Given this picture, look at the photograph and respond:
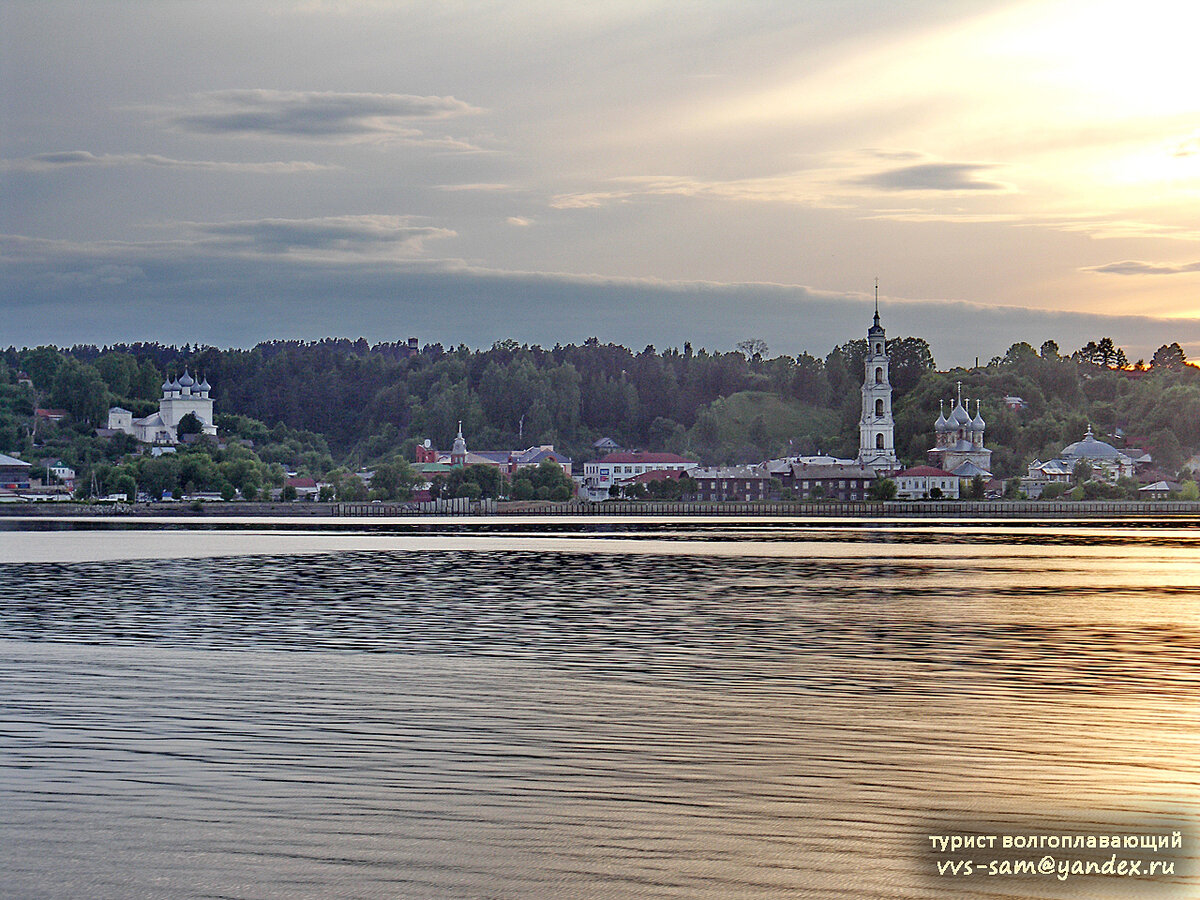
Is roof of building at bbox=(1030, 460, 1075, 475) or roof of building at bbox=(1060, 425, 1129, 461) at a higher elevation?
roof of building at bbox=(1060, 425, 1129, 461)

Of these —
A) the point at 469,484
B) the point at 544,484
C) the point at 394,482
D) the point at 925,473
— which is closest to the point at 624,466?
the point at 544,484

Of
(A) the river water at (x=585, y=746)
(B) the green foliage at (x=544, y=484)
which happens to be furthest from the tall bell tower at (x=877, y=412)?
(A) the river water at (x=585, y=746)

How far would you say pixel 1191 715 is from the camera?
1527cm

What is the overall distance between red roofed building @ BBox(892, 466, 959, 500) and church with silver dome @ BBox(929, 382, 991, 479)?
3.71m

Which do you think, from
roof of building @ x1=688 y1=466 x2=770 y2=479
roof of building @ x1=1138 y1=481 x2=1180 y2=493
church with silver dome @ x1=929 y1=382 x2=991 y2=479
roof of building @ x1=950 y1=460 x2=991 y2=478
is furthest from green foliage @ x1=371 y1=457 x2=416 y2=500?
roof of building @ x1=1138 y1=481 x2=1180 y2=493

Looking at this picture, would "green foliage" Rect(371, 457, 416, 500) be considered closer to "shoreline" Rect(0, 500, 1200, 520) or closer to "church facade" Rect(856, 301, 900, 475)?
"shoreline" Rect(0, 500, 1200, 520)

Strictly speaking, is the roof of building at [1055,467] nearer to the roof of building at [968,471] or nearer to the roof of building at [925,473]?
the roof of building at [968,471]

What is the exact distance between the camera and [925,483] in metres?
150

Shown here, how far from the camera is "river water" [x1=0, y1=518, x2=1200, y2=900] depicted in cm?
912

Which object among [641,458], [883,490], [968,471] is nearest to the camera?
[883,490]

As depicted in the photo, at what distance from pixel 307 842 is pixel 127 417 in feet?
634

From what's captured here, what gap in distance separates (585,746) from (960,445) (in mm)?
154030

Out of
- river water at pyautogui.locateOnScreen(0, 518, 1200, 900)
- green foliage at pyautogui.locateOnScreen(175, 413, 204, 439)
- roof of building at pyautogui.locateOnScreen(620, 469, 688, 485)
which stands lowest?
roof of building at pyautogui.locateOnScreen(620, 469, 688, 485)

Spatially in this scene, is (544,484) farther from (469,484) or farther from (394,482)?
(394,482)
